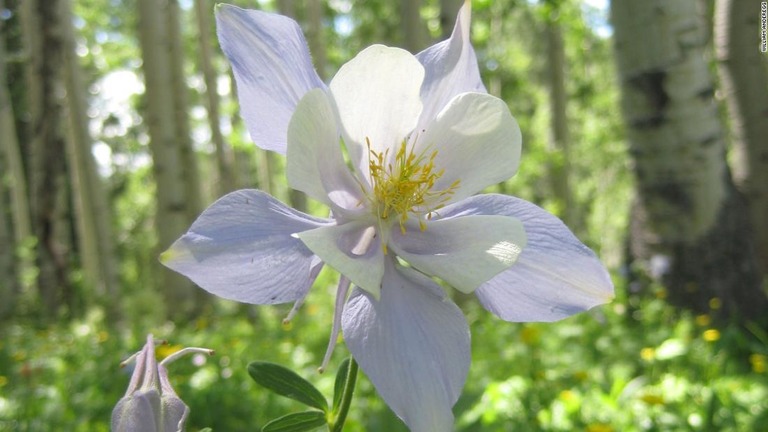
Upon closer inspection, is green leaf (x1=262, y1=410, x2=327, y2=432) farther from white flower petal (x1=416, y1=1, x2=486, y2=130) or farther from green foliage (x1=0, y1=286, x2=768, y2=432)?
green foliage (x1=0, y1=286, x2=768, y2=432)

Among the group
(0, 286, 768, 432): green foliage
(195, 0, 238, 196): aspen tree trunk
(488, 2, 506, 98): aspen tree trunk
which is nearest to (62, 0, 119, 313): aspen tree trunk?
(195, 0, 238, 196): aspen tree trunk

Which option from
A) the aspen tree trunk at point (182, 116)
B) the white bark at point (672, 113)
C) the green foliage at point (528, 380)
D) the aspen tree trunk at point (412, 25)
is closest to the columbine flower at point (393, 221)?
the green foliage at point (528, 380)

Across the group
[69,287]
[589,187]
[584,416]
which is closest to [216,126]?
[69,287]

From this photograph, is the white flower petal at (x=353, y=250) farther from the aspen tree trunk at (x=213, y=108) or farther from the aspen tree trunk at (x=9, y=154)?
the aspen tree trunk at (x=213, y=108)

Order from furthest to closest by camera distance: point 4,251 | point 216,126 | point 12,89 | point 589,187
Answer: point 589,187 → point 12,89 → point 216,126 → point 4,251

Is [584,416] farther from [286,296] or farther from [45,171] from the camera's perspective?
[45,171]

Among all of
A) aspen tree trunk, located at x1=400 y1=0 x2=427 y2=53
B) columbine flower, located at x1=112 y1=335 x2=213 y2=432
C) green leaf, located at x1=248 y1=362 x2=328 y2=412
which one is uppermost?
aspen tree trunk, located at x1=400 y1=0 x2=427 y2=53
